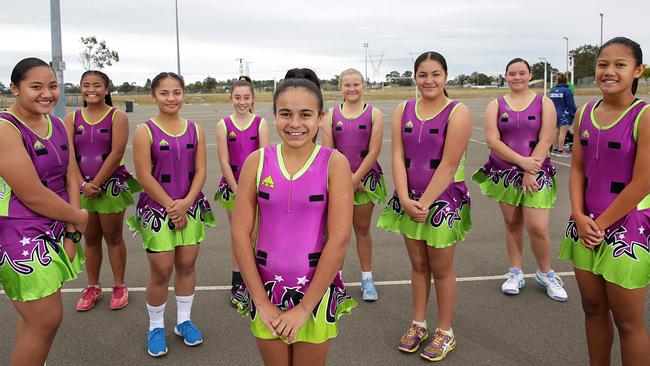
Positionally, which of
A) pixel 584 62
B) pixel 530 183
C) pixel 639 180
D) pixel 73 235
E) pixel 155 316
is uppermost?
pixel 584 62

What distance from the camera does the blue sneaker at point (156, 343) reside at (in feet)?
12.5

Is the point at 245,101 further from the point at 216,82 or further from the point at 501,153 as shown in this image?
the point at 216,82

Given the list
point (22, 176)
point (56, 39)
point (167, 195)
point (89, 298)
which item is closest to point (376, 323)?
point (167, 195)

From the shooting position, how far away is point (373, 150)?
4656mm

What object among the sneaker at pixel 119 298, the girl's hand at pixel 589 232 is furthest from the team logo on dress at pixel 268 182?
the sneaker at pixel 119 298

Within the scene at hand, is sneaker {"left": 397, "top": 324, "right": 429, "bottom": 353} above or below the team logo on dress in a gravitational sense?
below

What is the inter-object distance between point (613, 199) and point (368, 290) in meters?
2.45

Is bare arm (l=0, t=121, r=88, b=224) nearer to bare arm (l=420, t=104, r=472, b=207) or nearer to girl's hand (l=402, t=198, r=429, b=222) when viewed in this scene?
girl's hand (l=402, t=198, r=429, b=222)

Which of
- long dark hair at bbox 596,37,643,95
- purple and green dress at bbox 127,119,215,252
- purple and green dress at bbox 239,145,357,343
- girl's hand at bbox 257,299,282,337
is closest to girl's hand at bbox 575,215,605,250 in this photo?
long dark hair at bbox 596,37,643,95

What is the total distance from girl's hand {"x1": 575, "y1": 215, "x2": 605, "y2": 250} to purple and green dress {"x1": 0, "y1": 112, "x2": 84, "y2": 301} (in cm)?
301

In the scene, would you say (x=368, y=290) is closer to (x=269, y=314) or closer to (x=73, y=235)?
(x=269, y=314)

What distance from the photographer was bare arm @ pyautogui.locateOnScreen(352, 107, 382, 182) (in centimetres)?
464

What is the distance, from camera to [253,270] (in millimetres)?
2477

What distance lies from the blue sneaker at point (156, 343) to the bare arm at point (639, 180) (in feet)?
10.4
